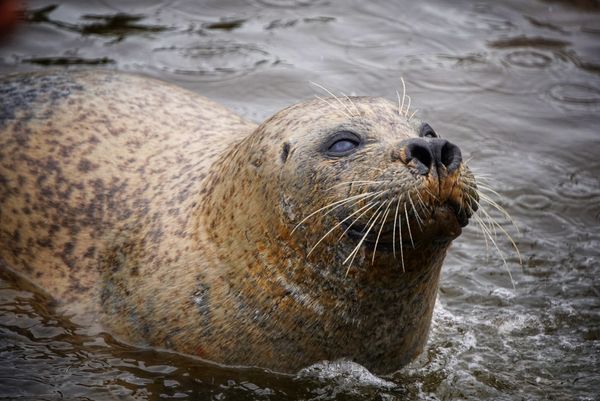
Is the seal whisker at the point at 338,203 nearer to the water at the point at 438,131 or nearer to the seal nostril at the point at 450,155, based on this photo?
the seal nostril at the point at 450,155

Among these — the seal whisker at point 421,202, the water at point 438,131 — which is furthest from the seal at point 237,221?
the water at point 438,131

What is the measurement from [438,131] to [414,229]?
4244 mm

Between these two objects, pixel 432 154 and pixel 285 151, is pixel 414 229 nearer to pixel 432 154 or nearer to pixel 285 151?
pixel 432 154

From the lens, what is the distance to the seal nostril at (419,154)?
492 centimetres

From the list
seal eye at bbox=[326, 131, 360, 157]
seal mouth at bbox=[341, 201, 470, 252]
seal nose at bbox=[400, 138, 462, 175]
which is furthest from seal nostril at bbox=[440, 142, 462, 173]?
seal eye at bbox=[326, 131, 360, 157]

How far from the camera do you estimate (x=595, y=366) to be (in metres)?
6.10

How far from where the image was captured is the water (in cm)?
573

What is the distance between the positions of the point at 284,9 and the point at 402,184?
22.1ft

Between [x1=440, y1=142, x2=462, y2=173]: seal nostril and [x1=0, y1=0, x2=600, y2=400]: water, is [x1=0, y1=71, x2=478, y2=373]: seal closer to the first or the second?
[x1=440, y1=142, x2=462, y2=173]: seal nostril

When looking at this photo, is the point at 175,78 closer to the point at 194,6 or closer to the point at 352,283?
the point at 194,6

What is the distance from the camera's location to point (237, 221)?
18.7ft

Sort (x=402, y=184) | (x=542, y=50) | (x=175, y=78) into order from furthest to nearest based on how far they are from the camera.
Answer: (x=542, y=50)
(x=175, y=78)
(x=402, y=184)

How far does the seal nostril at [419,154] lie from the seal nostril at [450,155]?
73mm

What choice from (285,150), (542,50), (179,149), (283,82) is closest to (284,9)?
(283,82)
